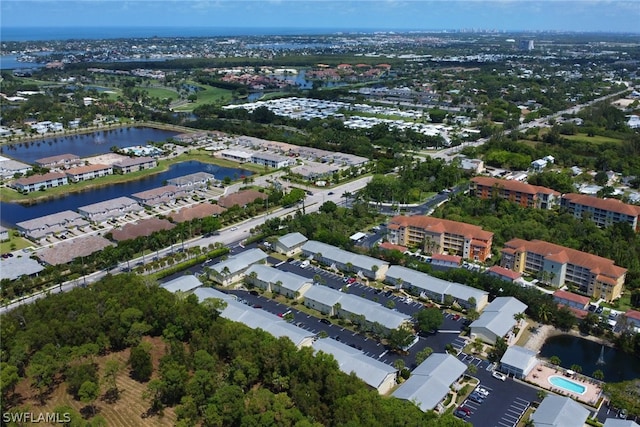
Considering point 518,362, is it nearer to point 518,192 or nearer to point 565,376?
point 565,376

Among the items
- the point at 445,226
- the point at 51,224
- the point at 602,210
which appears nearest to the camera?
the point at 445,226

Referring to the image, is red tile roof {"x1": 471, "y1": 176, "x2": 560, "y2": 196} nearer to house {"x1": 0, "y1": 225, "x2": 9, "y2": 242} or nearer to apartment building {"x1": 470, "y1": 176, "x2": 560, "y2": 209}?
apartment building {"x1": 470, "y1": 176, "x2": 560, "y2": 209}

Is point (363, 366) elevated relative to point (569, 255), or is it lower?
lower

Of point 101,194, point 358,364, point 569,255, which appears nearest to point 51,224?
point 101,194

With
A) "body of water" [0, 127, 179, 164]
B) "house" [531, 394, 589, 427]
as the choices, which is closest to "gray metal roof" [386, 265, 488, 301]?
"house" [531, 394, 589, 427]

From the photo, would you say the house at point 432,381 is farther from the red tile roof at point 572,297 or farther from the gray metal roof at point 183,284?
the gray metal roof at point 183,284

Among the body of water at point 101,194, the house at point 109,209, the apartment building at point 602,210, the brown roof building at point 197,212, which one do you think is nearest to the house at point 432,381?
the apartment building at point 602,210
